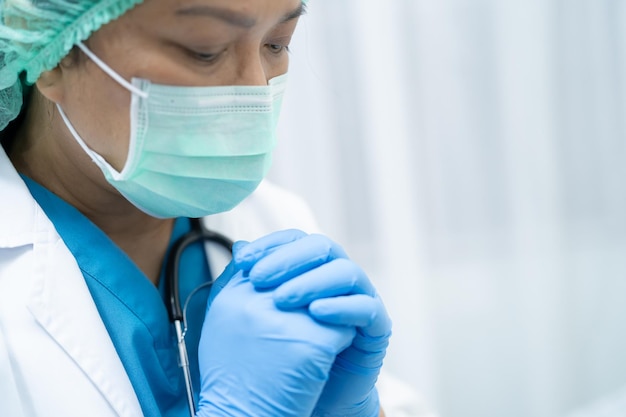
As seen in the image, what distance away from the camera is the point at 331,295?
0.92 metres

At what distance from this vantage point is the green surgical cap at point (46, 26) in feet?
2.85

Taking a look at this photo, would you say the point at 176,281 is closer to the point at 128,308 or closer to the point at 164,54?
the point at 128,308

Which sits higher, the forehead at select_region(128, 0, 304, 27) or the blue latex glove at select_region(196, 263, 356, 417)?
the forehead at select_region(128, 0, 304, 27)

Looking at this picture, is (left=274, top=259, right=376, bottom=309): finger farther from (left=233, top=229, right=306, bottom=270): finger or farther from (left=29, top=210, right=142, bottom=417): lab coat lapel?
(left=29, top=210, right=142, bottom=417): lab coat lapel

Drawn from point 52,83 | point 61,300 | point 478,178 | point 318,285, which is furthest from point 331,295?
point 478,178

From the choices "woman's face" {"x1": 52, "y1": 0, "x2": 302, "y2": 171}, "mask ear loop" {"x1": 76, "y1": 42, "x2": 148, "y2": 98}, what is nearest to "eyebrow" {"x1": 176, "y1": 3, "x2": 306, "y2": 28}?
"woman's face" {"x1": 52, "y1": 0, "x2": 302, "y2": 171}

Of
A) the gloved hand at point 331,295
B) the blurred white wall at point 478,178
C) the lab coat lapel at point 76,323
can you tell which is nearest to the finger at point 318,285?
the gloved hand at point 331,295

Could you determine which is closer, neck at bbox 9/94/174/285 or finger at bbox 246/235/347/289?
finger at bbox 246/235/347/289

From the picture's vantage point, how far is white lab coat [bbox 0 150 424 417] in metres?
0.90

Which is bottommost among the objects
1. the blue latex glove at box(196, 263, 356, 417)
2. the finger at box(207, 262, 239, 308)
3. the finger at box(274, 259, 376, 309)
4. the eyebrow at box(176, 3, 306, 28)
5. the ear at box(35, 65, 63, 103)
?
the blue latex glove at box(196, 263, 356, 417)

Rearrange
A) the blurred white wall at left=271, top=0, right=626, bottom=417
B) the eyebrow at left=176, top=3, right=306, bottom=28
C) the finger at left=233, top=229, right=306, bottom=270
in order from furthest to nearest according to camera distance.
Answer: the blurred white wall at left=271, top=0, right=626, bottom=417, the finger at left=233, top=229, right=306, bottom=270, the eyebrow at left=176, top=3, right=306, bottom=28

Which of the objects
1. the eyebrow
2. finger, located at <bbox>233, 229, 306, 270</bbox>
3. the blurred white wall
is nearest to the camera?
the eyebrow

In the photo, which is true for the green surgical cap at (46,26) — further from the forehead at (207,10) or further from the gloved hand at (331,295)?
the gloved hand at (331,295)

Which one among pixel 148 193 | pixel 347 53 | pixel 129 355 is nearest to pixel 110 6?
pixel 148 193
